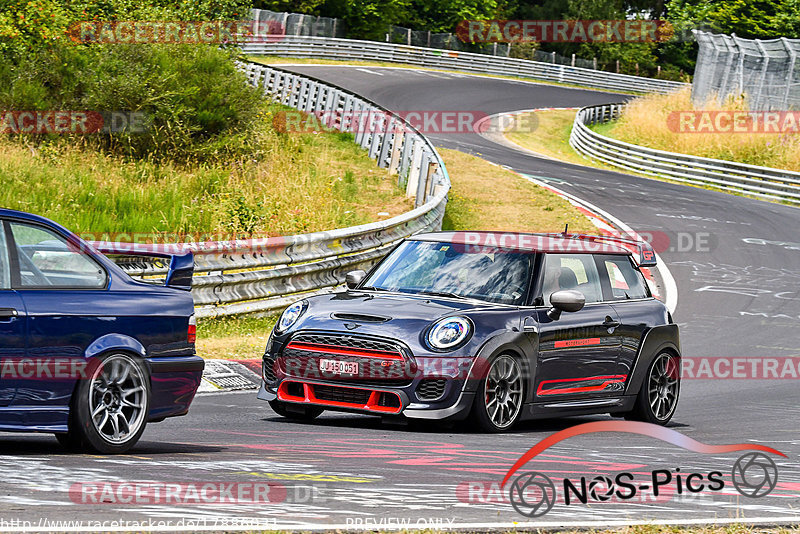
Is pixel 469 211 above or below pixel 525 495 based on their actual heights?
below

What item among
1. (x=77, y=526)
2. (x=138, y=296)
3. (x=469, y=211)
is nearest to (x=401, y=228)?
(x=469, y=211)

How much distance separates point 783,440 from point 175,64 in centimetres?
1903

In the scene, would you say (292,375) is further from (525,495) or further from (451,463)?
(525,495)

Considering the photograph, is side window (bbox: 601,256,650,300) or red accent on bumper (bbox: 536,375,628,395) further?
side window (bbox: 601,256,650,300)

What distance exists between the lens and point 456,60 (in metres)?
66.2

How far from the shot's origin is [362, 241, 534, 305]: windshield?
10055mm

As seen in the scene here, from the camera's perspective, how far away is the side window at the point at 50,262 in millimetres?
7145

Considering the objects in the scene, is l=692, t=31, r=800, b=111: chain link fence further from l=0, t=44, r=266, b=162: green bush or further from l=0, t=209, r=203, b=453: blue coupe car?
l=0, t=209, r=203, b=453: blue coupe car

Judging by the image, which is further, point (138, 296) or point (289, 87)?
point (289, 87)

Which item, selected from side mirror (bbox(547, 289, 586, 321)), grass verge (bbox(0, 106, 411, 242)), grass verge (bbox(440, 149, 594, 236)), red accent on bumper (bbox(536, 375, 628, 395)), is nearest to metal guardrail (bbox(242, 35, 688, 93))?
grass verge (bbox(440, 149, 594, 236))

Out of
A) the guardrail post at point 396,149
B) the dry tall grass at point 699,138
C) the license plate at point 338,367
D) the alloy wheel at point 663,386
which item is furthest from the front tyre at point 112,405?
the dry tall grass at point 699,138

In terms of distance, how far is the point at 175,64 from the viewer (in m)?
26.0

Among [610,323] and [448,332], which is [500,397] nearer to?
[448,332]

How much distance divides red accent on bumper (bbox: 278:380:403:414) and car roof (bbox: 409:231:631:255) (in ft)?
6.55
